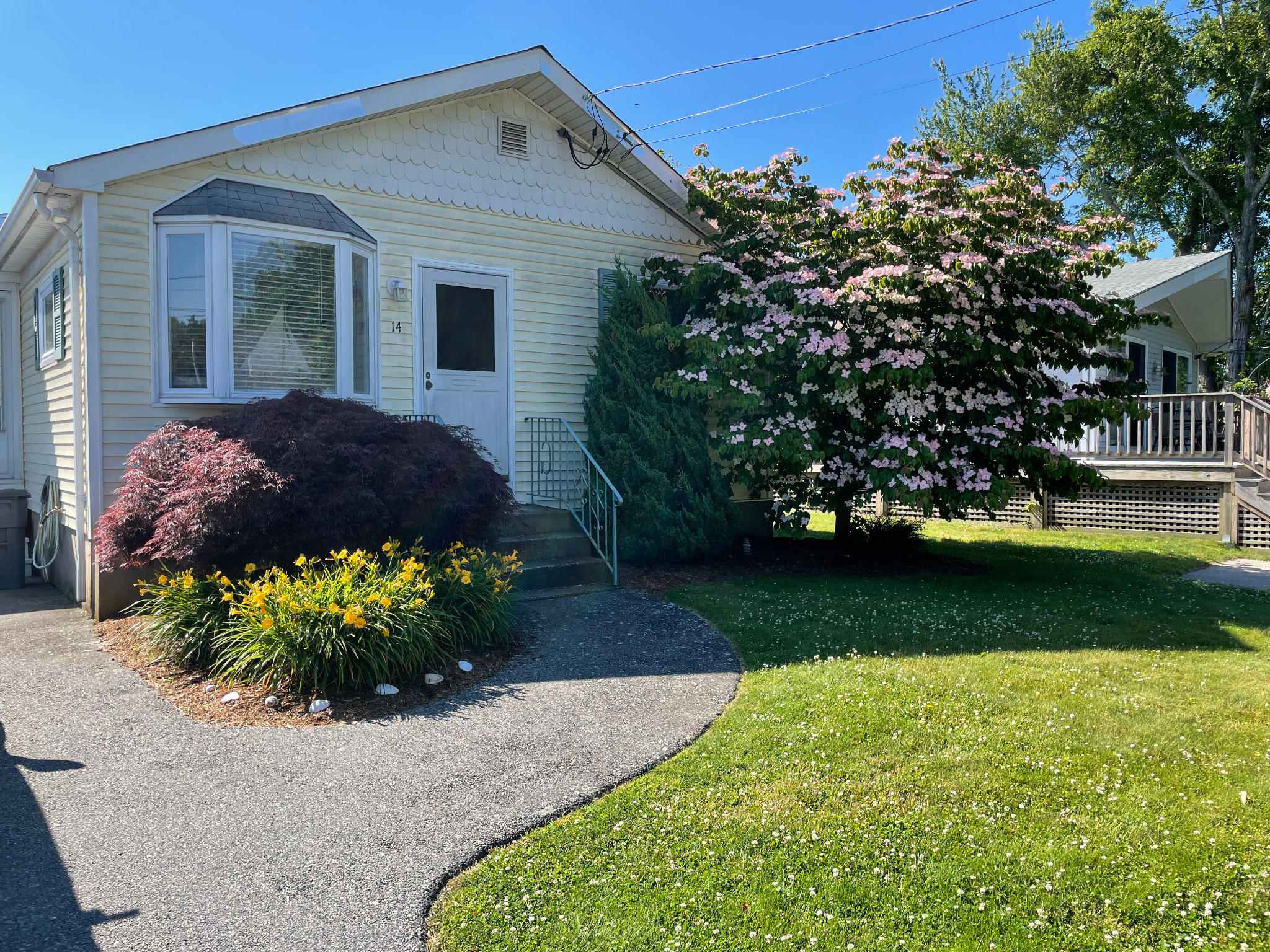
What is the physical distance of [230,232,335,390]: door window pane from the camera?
281 inches

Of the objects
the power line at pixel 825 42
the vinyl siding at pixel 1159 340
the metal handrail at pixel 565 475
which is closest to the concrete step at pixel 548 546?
the metal handrail at pixel 565 475

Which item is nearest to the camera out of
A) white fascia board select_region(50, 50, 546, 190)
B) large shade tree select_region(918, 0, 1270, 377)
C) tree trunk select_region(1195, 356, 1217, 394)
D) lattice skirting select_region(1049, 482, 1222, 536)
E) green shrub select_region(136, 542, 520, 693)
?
green shrub select_region(136, 542, 520, 693)

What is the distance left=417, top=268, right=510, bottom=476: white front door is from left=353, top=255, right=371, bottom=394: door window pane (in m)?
0.55

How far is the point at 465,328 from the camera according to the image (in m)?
8.70

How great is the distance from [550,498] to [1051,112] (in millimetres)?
22825

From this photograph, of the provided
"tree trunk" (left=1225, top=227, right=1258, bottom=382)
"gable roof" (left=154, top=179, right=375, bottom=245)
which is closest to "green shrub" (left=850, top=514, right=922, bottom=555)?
"gable roof" (left=154, top=179, right=375, bottom=245)

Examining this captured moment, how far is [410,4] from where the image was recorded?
41.7 ft

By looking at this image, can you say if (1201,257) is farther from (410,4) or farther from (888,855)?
(888,855)

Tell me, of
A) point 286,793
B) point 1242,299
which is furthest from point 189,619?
point 1242,299

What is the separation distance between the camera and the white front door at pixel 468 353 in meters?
8.43

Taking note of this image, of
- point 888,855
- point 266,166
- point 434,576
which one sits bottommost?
point 888,855

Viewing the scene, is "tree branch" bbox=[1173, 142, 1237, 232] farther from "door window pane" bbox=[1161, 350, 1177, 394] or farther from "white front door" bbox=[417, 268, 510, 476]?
"white front door" bbox=[417, 268, 510, 476]

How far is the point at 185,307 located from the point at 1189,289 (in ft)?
57.1

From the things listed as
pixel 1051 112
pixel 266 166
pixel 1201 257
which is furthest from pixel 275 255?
pixel 1051 112
